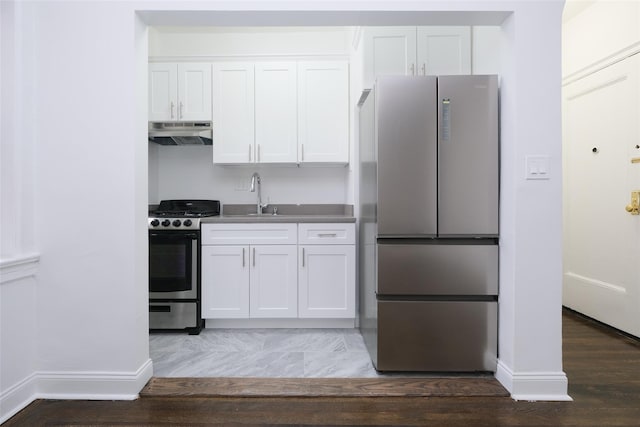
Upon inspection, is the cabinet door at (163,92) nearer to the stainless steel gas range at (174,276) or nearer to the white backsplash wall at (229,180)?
the white backsplash wall at (229,180)

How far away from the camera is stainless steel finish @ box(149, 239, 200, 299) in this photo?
2.99 metres

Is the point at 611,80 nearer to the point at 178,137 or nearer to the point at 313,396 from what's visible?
the point at 313,396

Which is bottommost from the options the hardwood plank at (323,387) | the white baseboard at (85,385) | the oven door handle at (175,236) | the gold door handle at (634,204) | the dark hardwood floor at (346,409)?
the dark hardwood floor at (346,409)

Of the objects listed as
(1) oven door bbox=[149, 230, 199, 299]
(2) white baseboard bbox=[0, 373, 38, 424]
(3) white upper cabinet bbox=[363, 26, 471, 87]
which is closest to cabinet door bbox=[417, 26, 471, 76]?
(3) white upper cabinet bbox=[363, 26, 471, 87]

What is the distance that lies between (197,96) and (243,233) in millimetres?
1320

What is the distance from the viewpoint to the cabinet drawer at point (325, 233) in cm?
303

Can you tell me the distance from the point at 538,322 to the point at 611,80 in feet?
7.52

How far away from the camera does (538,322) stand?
6.58 feet

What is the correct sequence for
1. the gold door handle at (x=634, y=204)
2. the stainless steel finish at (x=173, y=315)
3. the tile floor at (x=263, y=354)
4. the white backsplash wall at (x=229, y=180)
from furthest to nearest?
the white backsplash wall at (x=229, y=180) < the stainless steel finish at (x=173, y=315) < the gold door handle at (x=634, y=204) < the tile floor at (x=263, y=354)

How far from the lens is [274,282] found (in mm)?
3031

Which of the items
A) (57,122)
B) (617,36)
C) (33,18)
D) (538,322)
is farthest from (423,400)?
(617,36)

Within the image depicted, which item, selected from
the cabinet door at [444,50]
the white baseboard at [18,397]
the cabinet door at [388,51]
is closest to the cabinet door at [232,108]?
the cabinet door at [388,51]

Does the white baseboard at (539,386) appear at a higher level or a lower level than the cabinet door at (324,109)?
lower

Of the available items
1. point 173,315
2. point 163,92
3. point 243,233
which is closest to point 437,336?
point 243,233
